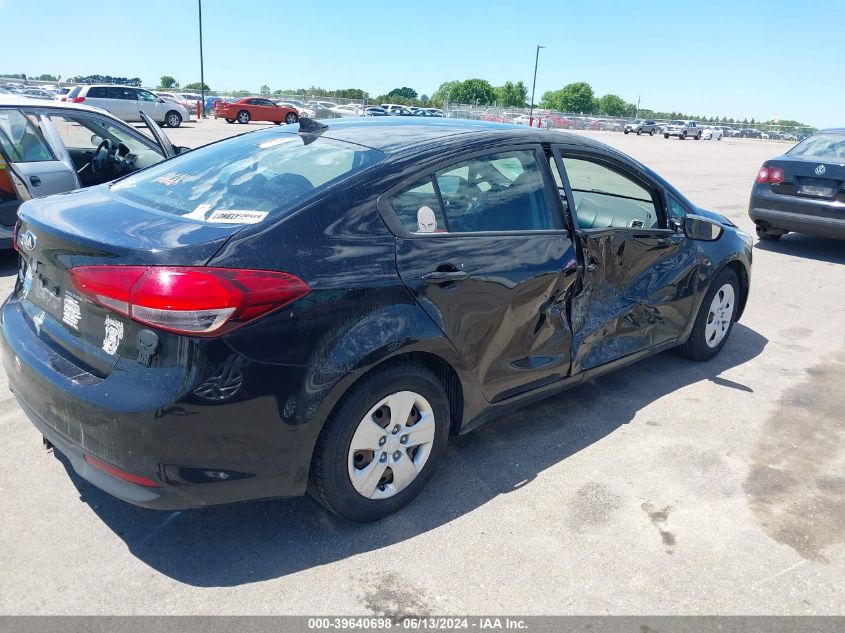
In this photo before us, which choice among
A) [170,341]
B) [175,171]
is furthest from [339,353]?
[175,171]

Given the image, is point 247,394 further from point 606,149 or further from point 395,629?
point 606,149

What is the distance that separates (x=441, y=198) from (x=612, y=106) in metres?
186

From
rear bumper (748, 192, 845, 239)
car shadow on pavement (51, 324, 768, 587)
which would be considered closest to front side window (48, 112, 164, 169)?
car shadow on pavement (51, 324, 768, 587)

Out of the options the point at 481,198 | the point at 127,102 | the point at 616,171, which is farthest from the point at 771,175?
the point at 127,102

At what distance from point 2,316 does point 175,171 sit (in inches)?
40.3

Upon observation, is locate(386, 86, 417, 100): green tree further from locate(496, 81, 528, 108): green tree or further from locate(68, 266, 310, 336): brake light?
locate(68, 266, 310, 336): brake light

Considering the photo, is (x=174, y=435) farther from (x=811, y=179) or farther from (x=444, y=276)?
(x=811, y=179)

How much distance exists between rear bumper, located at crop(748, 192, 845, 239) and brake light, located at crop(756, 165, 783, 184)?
18 cm

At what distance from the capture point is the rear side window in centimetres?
300

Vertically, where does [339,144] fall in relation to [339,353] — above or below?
above

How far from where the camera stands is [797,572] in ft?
9.29

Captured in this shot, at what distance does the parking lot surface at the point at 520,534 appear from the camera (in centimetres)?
258

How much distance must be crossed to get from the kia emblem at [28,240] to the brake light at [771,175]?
8.73 m

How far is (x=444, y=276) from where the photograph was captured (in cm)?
294
